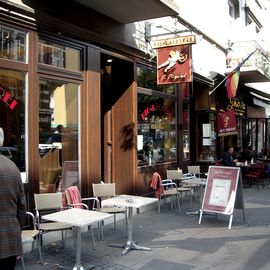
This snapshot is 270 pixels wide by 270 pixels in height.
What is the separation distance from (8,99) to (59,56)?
59.2 inches

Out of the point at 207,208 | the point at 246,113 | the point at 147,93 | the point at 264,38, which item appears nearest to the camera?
the point at 207,208

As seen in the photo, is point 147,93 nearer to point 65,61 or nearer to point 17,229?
point 65,61

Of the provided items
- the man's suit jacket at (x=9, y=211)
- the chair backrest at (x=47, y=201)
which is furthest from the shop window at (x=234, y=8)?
the man's suit jacket at (x=9, y=211)

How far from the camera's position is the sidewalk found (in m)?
6.20

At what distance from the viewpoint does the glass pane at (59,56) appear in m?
7.77

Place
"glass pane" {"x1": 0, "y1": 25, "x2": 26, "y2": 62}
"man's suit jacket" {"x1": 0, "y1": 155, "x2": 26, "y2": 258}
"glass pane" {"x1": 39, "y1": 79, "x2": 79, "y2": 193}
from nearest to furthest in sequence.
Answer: "man's suit jacket" {"x1": 0, "y1": 155, "x2": 26, "y2": 258} < "glass pane" {"x1": 0, "y1": 25, "x2": 26, "y2": 62} < "glass pane" {"x1": 39, "y1": 79, "x2": 79, "y2": 193}

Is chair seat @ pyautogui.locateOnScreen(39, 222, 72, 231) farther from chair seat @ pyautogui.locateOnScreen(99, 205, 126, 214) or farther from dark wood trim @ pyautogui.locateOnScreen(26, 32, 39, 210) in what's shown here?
chair seat @ pyautogui.locateOnScreen(99, 205, 126, 214)

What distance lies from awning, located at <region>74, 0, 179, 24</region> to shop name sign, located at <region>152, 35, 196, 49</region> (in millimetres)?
892

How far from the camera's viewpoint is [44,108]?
7875 mm

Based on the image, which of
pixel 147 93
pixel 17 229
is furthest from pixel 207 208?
pixel 17 229

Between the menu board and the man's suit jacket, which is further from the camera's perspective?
the menu board

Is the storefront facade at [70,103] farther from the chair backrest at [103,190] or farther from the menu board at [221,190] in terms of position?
the menu board at [221,190]

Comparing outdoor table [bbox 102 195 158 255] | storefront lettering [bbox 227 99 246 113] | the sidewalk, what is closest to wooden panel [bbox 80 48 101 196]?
the sidewalk

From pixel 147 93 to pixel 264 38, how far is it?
1691cm
